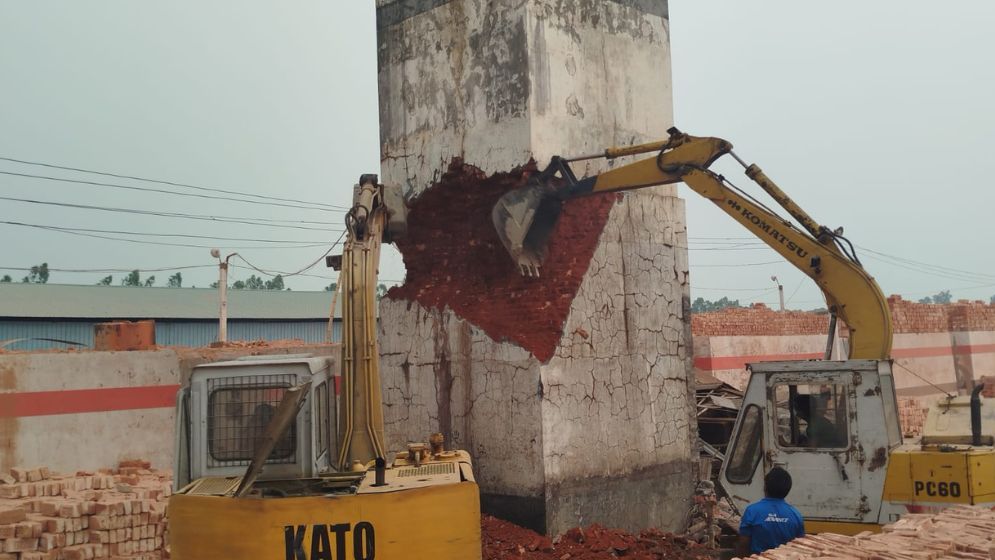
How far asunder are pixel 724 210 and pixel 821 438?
90.8 inches

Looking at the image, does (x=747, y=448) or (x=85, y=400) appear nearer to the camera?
(x=747, y=448)

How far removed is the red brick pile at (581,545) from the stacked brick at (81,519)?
353 cm

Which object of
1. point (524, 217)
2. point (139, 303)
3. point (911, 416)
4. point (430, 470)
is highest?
point (139, 303)

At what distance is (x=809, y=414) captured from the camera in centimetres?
668

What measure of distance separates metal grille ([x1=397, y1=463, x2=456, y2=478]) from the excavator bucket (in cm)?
274

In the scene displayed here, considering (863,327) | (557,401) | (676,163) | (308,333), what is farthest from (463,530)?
(308,333)

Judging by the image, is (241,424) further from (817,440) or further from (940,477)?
(940,477)

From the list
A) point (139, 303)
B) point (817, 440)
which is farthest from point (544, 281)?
point (139, 303)

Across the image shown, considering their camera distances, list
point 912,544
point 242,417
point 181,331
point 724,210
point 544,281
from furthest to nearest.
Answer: point 181,331, point 544,281, point 724,210, point 242,417, point 912,544

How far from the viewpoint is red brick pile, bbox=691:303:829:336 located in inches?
837

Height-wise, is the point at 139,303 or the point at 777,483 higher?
the point at 139,303

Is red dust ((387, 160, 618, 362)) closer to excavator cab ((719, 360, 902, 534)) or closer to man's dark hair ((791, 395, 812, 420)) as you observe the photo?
excavator cab ((719, 360, 902, 534))

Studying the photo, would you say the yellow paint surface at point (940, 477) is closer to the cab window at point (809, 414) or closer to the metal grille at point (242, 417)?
the cab window at point (809, 414)

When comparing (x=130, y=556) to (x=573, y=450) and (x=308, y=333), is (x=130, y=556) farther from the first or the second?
(x=308, y=333)
